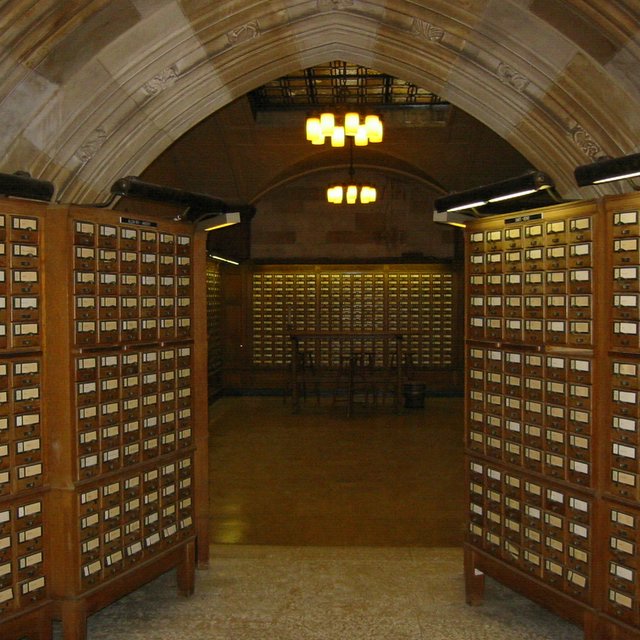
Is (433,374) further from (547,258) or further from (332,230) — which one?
(547,258)

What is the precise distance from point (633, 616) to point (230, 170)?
926 cm

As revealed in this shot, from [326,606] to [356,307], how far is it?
9101 mm

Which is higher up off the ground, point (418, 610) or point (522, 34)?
point (522, 34)

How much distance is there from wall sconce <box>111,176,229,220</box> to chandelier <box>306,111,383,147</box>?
165 inches

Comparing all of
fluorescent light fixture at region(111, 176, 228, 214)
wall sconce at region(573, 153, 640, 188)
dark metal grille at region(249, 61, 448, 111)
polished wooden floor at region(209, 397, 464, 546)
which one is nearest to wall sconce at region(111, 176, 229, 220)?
fluorescent light fixture at region(111, 176, 228, 214)

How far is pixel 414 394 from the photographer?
36.7ft

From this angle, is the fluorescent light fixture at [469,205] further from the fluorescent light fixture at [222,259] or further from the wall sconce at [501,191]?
the fluorescent light fixture at [222,259]

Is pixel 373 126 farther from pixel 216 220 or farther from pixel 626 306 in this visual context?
pixel 626 306

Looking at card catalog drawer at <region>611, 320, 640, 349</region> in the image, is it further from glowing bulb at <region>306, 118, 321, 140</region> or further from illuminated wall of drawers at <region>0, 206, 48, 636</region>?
glowing bulb at <region>306, 118, 321, 140</region>

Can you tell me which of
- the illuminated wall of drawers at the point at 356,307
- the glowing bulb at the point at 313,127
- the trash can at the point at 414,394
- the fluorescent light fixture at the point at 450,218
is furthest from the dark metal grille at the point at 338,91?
the fluorescent light fixture at the point at 450,218

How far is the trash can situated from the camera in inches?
441

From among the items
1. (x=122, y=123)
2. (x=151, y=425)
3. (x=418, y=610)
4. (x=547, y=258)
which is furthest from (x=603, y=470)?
(x=122, y=123)

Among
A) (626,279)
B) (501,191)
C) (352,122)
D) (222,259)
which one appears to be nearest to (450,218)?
(501,191)

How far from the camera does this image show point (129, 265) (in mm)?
3594
